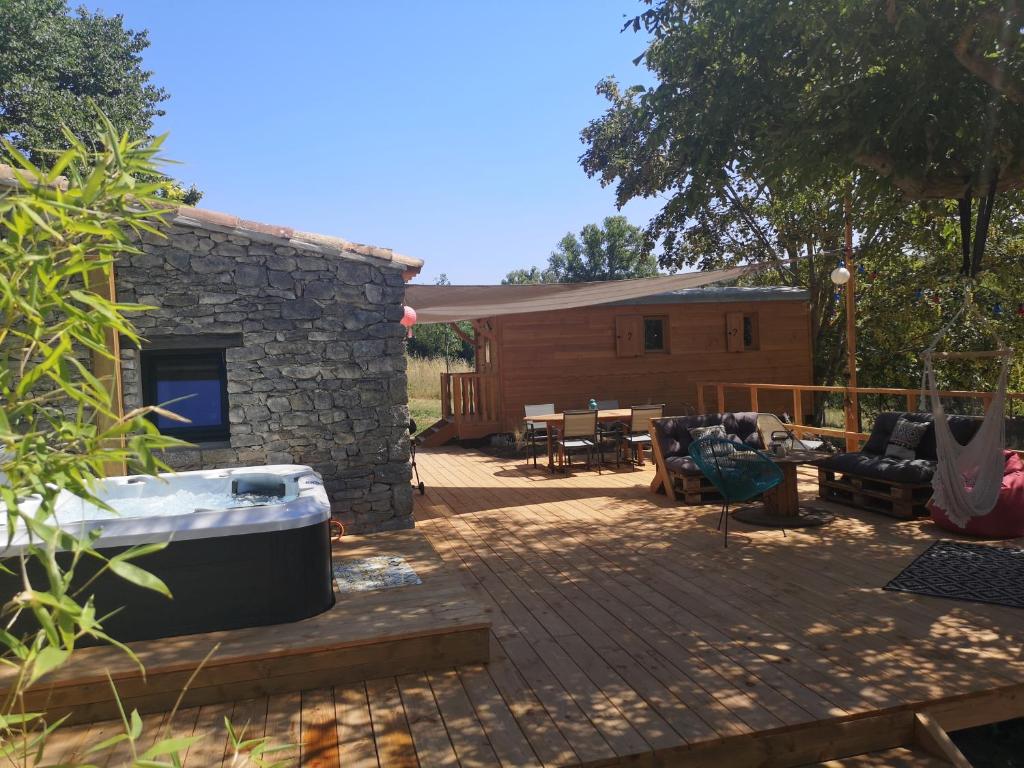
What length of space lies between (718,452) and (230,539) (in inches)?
149

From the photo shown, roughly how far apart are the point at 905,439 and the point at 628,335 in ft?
18.6

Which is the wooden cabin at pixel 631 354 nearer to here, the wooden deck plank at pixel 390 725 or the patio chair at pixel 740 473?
the patio chair at pixel 740 473

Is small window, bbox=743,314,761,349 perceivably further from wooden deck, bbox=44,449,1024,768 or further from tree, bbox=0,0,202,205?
tree, bbox=0,0,202,205

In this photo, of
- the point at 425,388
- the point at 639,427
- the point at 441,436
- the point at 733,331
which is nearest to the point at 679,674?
the point at 639,427

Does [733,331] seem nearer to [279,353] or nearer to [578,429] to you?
[578,429]

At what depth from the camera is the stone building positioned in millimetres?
5816

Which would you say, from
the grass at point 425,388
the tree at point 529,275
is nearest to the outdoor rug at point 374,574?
the grass at point 425,388

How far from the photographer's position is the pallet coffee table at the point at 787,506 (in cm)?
616

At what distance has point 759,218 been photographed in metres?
14.4

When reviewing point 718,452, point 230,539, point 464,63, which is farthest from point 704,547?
point 464,63

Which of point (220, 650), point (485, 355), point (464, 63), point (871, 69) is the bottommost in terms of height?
point (220, 650)

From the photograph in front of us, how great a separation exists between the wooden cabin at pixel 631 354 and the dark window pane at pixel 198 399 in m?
5.89

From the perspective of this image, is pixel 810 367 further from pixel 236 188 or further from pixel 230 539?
pixel 236 188

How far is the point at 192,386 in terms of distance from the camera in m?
6.00
